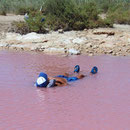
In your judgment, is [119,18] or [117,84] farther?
[119,18]

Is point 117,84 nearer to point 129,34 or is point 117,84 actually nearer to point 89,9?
point 129,34

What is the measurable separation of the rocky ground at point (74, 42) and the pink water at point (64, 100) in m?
3.11

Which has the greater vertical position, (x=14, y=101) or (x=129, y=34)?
(x=129, y=34)

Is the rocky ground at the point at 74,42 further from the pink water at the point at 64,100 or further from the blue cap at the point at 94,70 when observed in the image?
the blue cap at the point at 94,70

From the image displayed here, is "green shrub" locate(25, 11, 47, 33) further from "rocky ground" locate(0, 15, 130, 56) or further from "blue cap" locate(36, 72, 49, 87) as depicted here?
"blue cap" locate(36, 72, 49, 87)

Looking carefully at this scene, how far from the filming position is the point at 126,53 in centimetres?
1471

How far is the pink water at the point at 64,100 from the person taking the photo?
550 centimetres

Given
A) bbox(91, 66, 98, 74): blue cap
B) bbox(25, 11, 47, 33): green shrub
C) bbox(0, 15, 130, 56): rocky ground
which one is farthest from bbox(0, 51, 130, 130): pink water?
bbox(25, 11, 47, 33): green shrub

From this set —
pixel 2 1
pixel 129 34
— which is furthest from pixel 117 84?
pixel 2 1

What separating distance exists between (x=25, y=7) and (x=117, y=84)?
20245mm

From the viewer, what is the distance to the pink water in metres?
5.50

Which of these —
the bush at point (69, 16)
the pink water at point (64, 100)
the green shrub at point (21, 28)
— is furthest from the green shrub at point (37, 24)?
the pink water at point (64, 100)

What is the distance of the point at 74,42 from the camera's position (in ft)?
51.8

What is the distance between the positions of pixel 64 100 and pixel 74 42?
9082 mm
